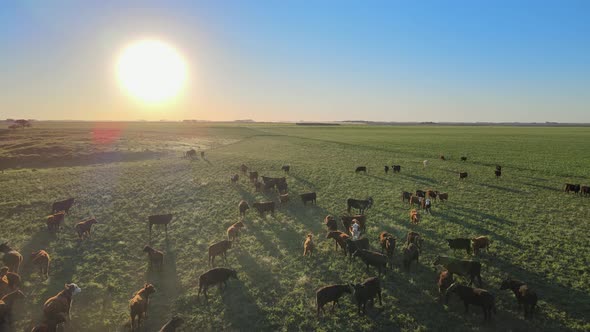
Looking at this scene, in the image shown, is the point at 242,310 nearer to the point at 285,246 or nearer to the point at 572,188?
the point at 285,246

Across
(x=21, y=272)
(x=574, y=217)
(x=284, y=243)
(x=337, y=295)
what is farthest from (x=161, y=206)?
(x=574, y=217)

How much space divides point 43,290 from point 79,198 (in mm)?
14104

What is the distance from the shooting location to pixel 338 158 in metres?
47.6

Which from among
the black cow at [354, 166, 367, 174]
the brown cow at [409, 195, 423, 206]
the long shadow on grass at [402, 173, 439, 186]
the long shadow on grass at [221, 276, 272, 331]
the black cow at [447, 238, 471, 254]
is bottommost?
the long shadow on grass at [221, 276, 272, 331]

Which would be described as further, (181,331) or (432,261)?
(432,261)

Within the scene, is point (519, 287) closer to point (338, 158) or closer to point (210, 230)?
point (210, 230)

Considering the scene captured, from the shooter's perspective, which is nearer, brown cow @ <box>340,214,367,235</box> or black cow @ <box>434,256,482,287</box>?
black cow @ <box>434,256,482,287</box>

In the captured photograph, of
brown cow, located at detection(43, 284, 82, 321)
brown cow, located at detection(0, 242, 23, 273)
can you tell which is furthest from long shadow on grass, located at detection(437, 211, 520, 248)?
brown cow, located at detection(0, 242, 23, 273)

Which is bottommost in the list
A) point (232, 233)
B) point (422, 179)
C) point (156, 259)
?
point (156, 259)

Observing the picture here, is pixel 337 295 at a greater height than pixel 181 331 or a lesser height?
greater

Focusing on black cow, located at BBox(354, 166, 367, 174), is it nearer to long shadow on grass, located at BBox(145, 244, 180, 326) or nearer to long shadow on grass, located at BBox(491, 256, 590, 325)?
long shadow on grass, located at BBox(491, 256, 590, 325)

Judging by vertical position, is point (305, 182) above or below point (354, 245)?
above

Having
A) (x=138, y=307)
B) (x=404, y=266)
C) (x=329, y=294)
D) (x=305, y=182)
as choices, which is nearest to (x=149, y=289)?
(x=138, y=307)

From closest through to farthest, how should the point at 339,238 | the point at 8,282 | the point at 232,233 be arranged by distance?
the point at 8,282, the point at 339,238, the point at 232,233
